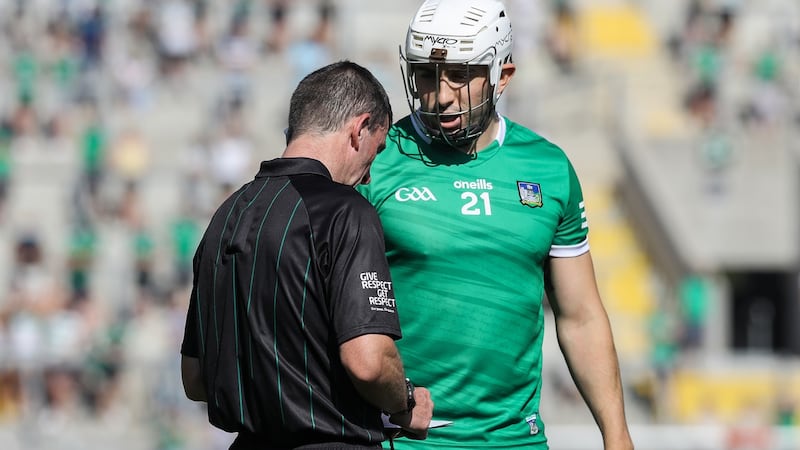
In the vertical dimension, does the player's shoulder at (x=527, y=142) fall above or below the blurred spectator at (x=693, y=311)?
above

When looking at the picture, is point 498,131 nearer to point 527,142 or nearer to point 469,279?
point 527,142

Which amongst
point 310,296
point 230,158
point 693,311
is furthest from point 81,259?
point 310,296

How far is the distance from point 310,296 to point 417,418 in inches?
19.4

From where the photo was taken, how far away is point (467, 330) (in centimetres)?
457

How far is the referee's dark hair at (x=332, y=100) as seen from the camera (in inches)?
158

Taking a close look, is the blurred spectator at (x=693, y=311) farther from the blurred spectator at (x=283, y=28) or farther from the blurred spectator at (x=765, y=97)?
the blurred spectator at (x=283, y=28)

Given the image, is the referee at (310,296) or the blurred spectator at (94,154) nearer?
the referee at (310,296)

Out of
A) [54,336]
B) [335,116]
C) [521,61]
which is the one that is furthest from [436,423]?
[521,61]

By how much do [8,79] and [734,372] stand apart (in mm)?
9800

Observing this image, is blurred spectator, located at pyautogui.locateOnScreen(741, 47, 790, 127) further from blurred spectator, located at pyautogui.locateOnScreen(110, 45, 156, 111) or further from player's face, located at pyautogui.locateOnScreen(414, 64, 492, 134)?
player's face, located at pyautogui.locateOnScreen(414, 64, 492, 134)

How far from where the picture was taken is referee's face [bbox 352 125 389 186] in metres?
4.06

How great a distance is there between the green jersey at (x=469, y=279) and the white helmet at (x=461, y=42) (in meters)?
0.13

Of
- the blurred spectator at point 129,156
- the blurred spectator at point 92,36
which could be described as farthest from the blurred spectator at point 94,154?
the blurred spectator at point 92,36

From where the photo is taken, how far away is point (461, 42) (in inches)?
181
